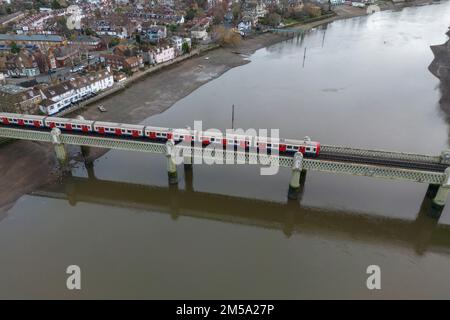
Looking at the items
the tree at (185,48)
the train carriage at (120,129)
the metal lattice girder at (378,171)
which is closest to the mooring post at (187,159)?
the train carriage at (120,129)

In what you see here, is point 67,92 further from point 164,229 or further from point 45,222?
point 164,229

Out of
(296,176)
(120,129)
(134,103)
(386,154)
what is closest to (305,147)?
(296,176)

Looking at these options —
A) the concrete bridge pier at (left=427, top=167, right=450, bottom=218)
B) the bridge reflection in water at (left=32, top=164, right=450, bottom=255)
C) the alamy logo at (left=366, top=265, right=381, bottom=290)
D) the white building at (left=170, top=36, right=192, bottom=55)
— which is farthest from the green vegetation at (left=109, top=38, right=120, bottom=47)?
the alamy logo at (left=366, top=265, right=381, bottom=290)

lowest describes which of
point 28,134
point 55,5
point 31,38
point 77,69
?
point 77,69

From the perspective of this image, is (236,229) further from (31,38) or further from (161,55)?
(31,38)

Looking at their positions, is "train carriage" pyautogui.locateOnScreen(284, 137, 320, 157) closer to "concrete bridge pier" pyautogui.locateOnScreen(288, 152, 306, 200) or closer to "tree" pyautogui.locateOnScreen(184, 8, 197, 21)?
"concrete bridge pier" pyautogui.locateOnScreen(288, 152, 306, 200)

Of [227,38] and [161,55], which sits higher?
[227,38]
